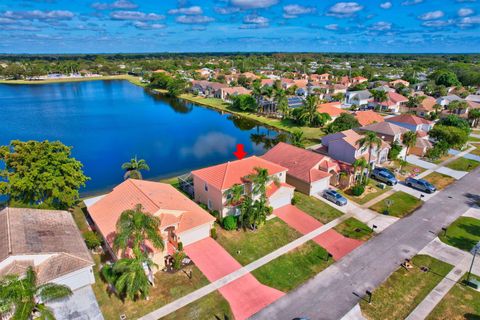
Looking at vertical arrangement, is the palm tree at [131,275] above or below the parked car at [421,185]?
above

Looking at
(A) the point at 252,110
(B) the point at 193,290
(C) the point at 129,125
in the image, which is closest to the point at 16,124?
(C) the point at 129,125

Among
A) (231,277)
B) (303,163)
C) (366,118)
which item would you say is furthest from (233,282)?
(366,118)

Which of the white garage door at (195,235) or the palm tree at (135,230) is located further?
the white garage door at (195,235)

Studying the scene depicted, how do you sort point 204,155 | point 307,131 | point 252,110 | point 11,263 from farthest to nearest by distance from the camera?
1. point 252,110
2. point 307,131
3. point 204,155
4. point 11,263

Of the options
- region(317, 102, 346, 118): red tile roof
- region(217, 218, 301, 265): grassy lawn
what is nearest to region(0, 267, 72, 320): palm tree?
region(217, 218, 301, 265): grassy lawn

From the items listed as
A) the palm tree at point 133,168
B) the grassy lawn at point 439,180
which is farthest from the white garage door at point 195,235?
the grassy lawn at point 439,180

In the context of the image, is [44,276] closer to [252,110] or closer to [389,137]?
[389,137]

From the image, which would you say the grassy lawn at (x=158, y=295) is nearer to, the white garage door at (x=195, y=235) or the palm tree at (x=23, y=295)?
the white garage door at (x=195, y=235)
